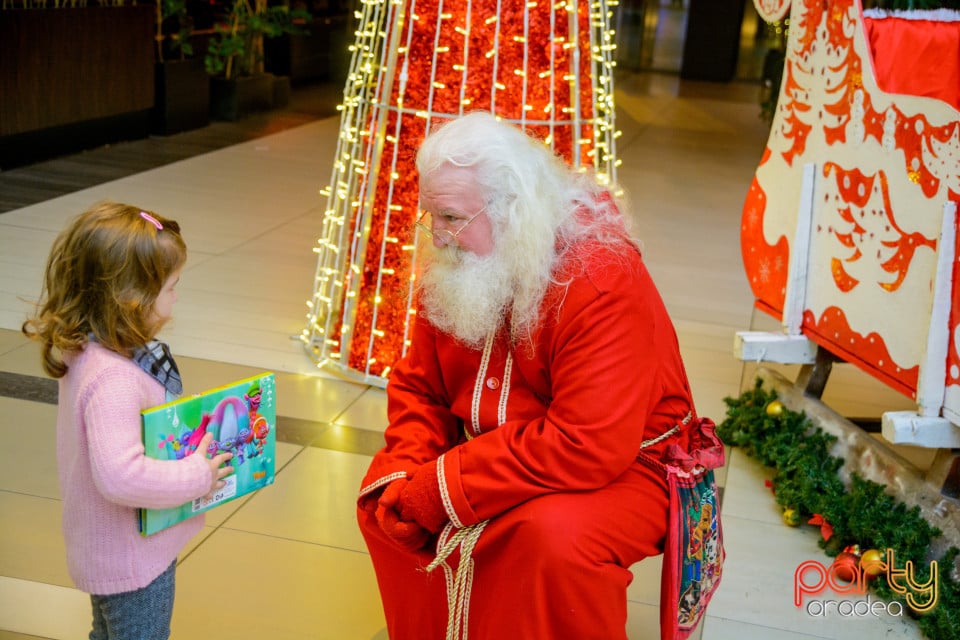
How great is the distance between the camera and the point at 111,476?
1.71m

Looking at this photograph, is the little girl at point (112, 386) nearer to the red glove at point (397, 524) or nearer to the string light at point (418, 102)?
the red glove at point (397, 524)

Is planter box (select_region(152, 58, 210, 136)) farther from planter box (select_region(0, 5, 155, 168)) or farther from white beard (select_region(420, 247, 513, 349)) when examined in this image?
white beard (select_region(420, 247, 513, 349))

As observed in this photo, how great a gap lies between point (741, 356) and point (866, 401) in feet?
2.99

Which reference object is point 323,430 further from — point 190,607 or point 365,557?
point 190,607

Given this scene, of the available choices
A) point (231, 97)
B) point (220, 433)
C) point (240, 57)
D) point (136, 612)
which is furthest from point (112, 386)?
point (240, 57)

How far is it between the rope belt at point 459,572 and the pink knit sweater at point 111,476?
475mm

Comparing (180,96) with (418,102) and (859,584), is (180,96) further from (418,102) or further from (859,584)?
(859,584)

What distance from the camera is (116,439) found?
1722mm

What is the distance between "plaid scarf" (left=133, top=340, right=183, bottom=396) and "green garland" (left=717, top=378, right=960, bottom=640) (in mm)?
1891

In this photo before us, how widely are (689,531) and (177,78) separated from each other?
314 inches

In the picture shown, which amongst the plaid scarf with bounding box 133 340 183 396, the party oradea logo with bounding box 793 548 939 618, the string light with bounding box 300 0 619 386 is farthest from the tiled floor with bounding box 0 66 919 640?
the plaid scarf with bounding box 133 340 183 396

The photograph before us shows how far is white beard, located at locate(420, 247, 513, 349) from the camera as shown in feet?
6.91

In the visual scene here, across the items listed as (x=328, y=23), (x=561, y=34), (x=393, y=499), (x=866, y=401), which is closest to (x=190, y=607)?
(x=393, y=499)

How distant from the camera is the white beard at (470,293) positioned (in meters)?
2.11
